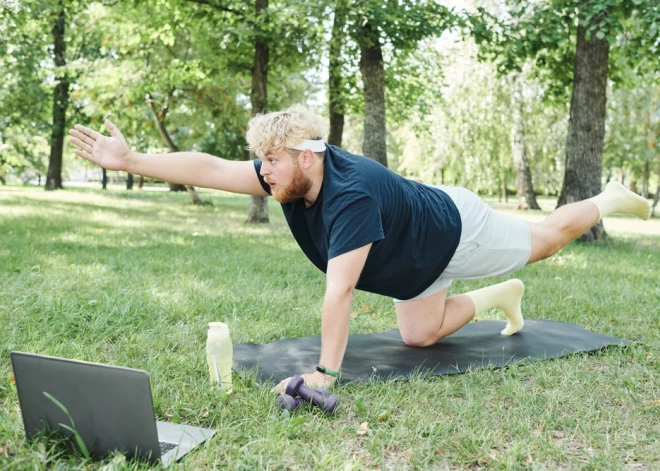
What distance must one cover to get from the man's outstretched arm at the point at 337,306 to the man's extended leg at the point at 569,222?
4.42ft

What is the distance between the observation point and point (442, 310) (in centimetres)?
351


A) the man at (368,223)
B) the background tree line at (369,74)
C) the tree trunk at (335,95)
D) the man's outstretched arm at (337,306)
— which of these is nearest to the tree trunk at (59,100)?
the background tree line at (369,74)

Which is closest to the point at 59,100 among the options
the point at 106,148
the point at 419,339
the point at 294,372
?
the point at 106,148

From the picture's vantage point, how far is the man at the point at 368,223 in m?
2.67

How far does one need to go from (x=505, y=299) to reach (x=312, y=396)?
5.60ft

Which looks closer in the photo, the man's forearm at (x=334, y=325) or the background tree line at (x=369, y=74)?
the man's forearm at (x=334, y=325)

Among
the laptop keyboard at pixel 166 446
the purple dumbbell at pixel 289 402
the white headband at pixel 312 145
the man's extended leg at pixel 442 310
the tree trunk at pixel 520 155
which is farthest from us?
the tree trunk at pixel 520 155

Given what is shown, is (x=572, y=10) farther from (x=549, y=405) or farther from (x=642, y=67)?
(x=549, y=405)

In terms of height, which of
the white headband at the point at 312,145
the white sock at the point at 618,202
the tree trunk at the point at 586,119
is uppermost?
the tree trunk at the point at 586,119

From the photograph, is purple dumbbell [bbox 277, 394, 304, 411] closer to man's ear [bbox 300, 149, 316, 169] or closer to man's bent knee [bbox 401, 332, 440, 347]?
man's ear [bbox 300, 149, 316, 169]

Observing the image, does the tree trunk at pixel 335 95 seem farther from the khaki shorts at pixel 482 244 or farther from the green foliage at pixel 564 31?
the khaki shorts at pixel 482 244

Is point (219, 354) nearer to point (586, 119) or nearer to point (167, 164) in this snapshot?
point (167, 164)

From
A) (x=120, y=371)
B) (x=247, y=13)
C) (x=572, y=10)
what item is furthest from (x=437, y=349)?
(x=247, y=13)

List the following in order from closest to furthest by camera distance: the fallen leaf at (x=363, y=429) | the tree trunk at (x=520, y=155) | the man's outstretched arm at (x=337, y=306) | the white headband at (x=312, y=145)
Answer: the fallen leaf at (x=363, y=429)
the man's outstretched arm at (x=337, y=306)
the white headband at (x=312, y=145)
the tree trunk at (x=520, y=155)
